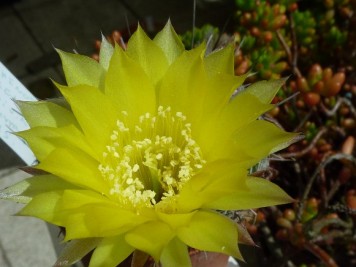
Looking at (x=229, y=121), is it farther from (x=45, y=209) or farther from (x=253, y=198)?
(x=45, y=209)

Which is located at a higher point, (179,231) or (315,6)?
(179,231)

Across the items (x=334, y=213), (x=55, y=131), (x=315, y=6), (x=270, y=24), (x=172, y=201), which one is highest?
(x=55, y=131)

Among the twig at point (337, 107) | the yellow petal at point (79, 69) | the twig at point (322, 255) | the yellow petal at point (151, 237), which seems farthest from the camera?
the twig at point (337, 107)

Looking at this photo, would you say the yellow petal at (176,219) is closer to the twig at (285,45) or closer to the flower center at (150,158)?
the flower center at (150,158)

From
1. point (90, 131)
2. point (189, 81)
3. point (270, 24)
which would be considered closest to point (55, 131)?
point (90, 131)

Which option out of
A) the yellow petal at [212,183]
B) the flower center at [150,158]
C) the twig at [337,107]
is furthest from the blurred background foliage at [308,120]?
the yellow petal at [212,183]

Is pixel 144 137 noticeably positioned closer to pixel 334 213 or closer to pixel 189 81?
pixel 189 81
